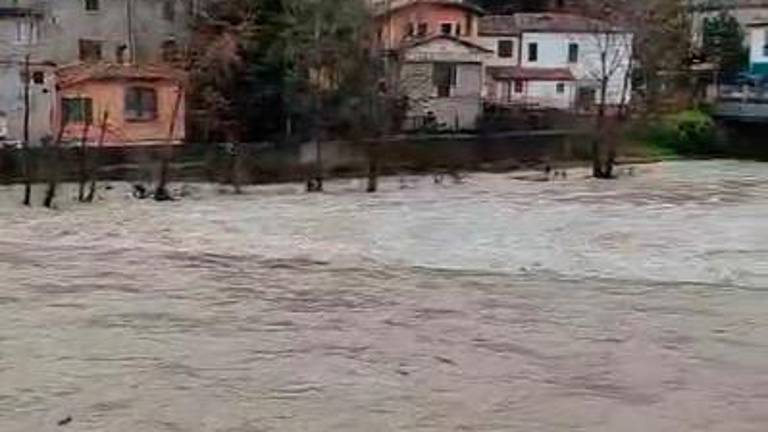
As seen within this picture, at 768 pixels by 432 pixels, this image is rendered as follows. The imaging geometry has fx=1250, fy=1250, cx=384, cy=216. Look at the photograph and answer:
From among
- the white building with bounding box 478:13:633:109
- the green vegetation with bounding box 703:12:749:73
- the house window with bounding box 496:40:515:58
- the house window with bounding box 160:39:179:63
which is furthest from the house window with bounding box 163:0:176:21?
the green vegetation with bounding box 703:12:749:73

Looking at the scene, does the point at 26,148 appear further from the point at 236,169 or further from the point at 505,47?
the point at 505,47

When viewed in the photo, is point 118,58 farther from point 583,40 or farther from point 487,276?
point 487,276

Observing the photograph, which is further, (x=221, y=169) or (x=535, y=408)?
(x=221, y=169)

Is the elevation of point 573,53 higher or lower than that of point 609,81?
higher

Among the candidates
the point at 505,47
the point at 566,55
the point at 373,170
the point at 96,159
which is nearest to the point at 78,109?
the point at 96,159

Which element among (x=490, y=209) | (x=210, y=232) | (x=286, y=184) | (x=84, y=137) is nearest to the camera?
(x=210, y=232)

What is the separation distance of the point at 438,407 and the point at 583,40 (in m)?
36.4

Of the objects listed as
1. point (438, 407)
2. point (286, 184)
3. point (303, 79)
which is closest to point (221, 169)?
point (286, 184)

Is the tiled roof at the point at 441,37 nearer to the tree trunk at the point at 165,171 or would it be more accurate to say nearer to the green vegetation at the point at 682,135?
the green vegetation at the point at 682,135

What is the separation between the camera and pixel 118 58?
36344mm

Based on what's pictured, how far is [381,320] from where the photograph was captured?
487 inches

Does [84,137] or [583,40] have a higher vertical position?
[583,40]

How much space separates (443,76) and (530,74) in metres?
5.99

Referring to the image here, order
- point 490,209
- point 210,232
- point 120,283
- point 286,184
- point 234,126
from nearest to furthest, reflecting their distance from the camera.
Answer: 1. point 120,283
2. point 210,232
3. point 490,209
4. point 286,184
5. point 234,126
